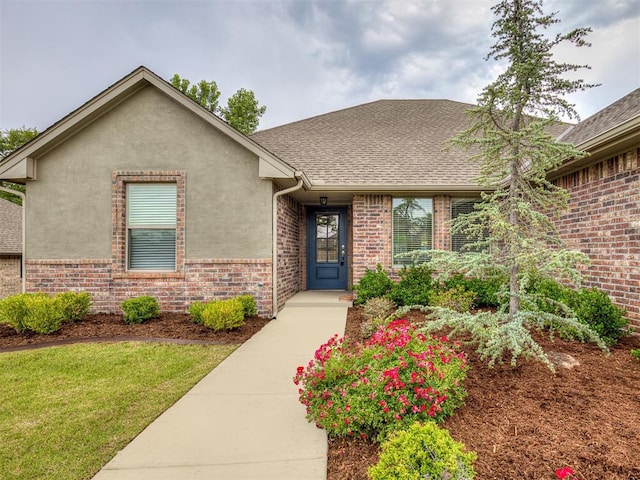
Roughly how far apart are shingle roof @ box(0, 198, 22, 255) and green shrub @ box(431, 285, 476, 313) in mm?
16520

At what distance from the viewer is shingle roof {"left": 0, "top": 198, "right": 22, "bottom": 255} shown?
1389 centimetres

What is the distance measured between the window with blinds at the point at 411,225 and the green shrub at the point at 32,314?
710 cm

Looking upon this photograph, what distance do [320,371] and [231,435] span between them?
854mm

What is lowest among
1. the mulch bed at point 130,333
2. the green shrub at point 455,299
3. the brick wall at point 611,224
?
the mulch bed at point 130,333

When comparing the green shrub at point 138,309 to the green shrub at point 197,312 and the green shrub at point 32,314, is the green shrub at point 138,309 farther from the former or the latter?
the green shrub at point 32,314

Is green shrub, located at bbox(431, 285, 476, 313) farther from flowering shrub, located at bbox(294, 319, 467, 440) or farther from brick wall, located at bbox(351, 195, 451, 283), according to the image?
flowering shrub, located at bbox(294, 319, 467, 440)

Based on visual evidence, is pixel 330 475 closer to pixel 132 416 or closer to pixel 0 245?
pixel 132 416

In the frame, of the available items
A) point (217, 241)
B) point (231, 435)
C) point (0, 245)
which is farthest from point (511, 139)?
point (0, 245)

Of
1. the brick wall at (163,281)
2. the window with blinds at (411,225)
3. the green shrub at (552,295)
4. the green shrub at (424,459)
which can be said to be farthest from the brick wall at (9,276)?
the green shrub at (552,295)

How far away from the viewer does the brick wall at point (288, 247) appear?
25.0 ft

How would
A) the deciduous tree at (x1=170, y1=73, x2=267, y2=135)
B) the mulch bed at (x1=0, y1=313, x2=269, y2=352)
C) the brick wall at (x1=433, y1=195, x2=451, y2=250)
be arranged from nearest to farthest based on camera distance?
the mulch bed at (x1=0, y1=313, x2=269, y2=352)
the brick wall at (x1=433, y1=195, x2=451, y2=250)
the deciduous tree at (x1=170, y1=73, x2=267, y2=135)

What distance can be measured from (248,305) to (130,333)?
205cm

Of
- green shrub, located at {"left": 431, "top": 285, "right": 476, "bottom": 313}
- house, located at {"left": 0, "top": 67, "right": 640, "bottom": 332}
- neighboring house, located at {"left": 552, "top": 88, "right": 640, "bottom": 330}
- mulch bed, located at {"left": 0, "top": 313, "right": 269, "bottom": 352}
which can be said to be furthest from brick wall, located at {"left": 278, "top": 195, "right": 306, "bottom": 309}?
A: neighboring house, located at {"left": 552, "top": 88, "right": 640, "bottom": 330}

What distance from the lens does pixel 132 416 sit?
2982 millimetres
